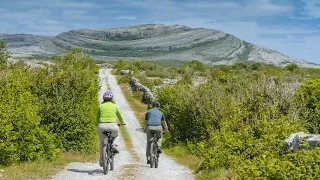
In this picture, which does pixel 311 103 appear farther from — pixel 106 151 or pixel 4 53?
pixel 4 53

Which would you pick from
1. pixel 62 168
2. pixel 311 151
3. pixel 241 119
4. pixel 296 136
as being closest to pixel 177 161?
pixel 241 119

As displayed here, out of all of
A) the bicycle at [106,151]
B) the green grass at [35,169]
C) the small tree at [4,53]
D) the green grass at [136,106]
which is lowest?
the green grass at [136,106]

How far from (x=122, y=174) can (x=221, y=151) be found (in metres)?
3.07

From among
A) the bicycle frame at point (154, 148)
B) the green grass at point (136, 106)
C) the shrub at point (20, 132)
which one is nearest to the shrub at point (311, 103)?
the bicycle frame at point (154, 148)

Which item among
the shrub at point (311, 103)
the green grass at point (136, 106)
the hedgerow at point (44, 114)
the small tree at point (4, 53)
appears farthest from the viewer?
the small tree at point (4, 53)

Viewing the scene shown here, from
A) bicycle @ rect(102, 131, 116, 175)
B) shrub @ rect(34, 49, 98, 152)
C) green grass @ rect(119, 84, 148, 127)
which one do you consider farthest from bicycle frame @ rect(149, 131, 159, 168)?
green grass @ rect(119, 84, 148, 127)

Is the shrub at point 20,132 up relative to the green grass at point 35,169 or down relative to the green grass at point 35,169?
up

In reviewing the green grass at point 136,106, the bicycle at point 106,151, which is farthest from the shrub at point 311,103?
the green grass at point 136,106

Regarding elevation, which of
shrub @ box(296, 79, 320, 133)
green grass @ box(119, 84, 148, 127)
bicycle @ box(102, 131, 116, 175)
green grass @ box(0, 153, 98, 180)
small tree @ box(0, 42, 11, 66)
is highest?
small tree @ box(0, 42, 11, 66)

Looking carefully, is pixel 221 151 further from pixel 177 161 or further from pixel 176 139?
pixel 176 139

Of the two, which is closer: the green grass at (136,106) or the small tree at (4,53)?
the green grass at (136,106)

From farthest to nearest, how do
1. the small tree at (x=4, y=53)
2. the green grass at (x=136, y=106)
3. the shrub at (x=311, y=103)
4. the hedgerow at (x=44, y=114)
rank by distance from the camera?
1. the small tree at (x=4, y=53)
2. the green grass at (x=136, y=106)
3. the shrub at (x=311, y=103)
4. the hedgerow at (x=44, y=114)

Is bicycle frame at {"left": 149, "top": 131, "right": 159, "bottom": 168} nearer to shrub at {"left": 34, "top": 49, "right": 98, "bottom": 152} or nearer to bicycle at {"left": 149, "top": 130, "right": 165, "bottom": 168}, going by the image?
bicycle at {"left": 149, "top": 130, "right": 165, "bottom": 168}

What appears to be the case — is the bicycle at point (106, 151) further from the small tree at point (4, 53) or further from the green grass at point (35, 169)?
the small tree at point (4, 53)
